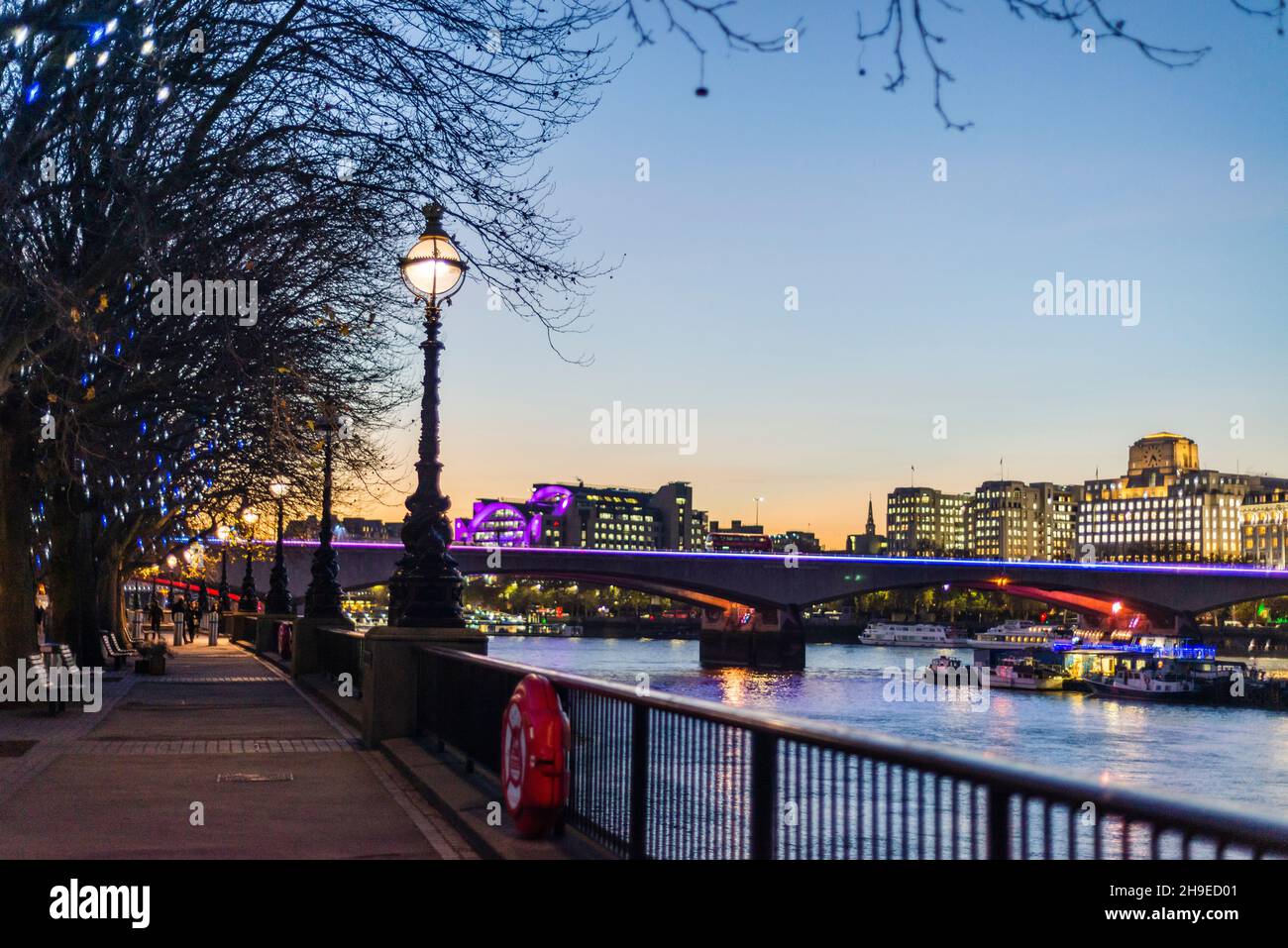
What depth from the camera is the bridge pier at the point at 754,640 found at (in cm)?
10275

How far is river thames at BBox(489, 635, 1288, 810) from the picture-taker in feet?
145

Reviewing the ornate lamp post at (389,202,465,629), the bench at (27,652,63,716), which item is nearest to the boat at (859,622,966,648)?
the bench at (27,652,63,716)

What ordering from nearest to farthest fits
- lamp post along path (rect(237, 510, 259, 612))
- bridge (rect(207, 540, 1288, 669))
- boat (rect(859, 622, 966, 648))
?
lamp post along path (rect(237, 510, 259, 612)) → bridge (rect(207, 540, 1288, 669)) → boat (rect(859, 622, 966, 648))

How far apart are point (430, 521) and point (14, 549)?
746cm

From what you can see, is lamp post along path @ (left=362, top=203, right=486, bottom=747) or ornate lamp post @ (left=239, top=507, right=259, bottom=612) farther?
ornate lamp post @ (left=239, top=507, right=259, bottom=612)

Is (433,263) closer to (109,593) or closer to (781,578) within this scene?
(109,593)

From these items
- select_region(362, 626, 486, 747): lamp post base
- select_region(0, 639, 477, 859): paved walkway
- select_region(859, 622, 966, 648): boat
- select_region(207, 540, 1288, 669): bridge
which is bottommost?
select_region(859, 622, 966, 648): boat

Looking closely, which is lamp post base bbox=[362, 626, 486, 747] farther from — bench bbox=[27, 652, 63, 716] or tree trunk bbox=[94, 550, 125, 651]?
tree trunk bbox=[94, 550, 125, 651]

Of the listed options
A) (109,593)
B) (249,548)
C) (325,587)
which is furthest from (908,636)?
(325,587)

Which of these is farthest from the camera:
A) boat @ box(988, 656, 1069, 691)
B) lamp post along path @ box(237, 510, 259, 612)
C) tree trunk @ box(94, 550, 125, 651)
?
boat @ box(988, 656, 1069, 691)

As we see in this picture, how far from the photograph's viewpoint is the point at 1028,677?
8856cm

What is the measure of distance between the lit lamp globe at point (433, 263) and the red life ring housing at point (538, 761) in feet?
21.1

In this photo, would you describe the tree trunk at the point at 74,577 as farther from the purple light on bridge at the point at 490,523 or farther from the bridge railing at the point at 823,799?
the purple light on bridge at the point at 490,523

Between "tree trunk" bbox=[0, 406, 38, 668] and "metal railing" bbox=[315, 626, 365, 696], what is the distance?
434cm
